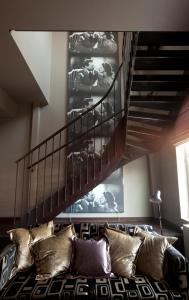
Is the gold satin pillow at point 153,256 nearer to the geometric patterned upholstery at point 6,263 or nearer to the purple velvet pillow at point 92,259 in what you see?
the purple velvet pillow at point 92,259

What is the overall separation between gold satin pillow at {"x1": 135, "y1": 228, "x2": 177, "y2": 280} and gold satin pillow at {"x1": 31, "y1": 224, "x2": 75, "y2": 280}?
0.81 metres

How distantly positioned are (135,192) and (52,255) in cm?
297

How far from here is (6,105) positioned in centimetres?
462

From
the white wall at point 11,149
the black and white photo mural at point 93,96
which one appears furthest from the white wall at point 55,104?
the white wall at point 11,149

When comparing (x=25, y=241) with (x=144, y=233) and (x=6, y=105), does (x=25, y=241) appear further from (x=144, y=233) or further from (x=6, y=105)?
(x=6, y=105)

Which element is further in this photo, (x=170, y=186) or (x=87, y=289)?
(x=170, y=186)

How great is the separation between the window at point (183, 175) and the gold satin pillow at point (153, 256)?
1455 millimetres

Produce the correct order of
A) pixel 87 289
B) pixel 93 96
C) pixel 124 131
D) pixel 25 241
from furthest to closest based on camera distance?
pixel 93 96 < pixel 124 131 < pixel 25 241 < pixel 87 289

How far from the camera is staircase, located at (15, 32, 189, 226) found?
7.53ft

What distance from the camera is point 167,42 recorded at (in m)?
2.19

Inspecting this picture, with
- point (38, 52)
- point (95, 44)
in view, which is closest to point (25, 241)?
point (38, 52)

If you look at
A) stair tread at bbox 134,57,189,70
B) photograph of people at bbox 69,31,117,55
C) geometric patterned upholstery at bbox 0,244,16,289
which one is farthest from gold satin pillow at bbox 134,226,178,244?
photograph of people at bbox 69,31,117,55

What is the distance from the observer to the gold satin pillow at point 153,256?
2336mm

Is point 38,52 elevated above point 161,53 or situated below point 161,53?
above
